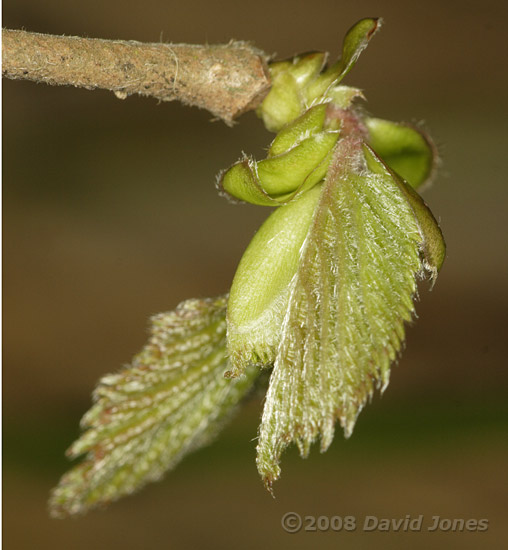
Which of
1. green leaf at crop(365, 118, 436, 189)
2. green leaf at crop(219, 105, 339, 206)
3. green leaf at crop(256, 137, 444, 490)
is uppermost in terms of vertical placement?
green leaf at crop(365, 118, 436, 189)

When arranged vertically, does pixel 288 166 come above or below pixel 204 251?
below

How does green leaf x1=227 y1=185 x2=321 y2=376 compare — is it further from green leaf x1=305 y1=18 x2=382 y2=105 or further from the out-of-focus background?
the out-of-focus background

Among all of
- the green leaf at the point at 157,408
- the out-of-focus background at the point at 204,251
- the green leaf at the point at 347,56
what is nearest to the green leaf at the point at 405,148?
the green leaf at the point at 347,56

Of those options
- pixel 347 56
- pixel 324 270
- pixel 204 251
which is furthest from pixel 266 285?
pixel 204 251

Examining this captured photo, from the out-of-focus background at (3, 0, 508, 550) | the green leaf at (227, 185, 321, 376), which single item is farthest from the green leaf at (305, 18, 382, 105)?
the out-of-focus background at (3, 0, 508, 550)

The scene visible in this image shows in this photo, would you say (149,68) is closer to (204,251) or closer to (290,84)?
(290,84)

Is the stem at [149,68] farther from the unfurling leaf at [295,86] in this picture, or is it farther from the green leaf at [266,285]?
the green leaf at [266,285]
